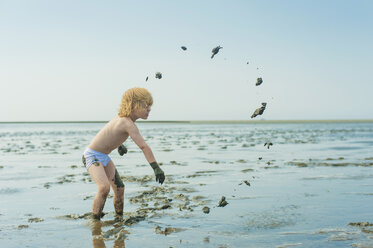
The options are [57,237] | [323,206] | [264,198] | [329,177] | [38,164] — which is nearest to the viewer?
[57,237]

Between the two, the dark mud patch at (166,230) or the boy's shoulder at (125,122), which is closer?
the dark mud patch at (166,230)

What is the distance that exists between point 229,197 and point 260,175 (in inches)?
131

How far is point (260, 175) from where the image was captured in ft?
37.1

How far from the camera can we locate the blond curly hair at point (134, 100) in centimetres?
626

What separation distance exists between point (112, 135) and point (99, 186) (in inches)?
30.5

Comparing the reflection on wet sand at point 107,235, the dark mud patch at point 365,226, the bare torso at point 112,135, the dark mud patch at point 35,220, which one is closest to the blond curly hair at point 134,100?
the bare torso at point 112,135

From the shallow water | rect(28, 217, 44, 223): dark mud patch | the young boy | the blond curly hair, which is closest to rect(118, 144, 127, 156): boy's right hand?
the young boy

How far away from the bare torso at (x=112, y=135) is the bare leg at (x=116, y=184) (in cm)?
35

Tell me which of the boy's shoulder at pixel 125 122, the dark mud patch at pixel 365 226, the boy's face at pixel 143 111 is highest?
the boy's face at pixel 143 111

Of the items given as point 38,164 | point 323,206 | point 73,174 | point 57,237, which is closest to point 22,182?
point 73,174

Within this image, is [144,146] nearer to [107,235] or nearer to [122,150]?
[122,150]

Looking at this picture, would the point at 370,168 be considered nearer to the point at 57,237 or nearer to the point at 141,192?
the point at 141,192

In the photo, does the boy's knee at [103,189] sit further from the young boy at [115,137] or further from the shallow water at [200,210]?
the shallow water at [200,210]

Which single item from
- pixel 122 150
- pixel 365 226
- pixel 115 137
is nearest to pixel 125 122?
pixel 115 137
